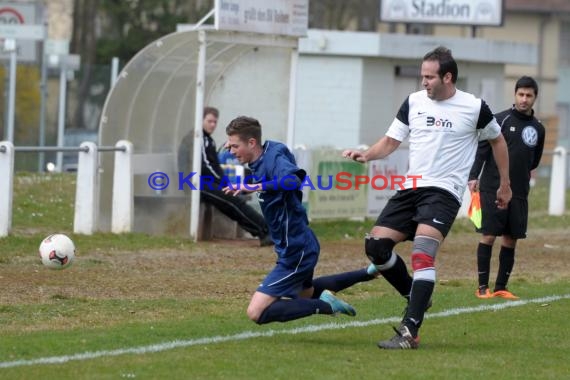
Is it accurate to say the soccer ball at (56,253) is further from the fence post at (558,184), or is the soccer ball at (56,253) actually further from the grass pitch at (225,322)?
the fence post at (558,184)

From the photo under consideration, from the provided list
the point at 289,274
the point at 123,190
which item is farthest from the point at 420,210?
the point at 123,190

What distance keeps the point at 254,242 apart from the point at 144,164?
1.73 m

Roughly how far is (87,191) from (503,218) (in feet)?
21.7

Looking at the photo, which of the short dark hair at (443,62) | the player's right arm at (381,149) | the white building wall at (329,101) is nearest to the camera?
the short dark hair at (443,62)

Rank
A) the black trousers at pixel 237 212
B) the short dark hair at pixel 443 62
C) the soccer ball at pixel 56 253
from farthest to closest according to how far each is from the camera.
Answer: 1. the black trousers at pixel 237 212
2. the soccer ball at pixel 56 253
3. the short dark hair at pixel 443 62

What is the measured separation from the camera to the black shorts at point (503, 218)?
11641mm

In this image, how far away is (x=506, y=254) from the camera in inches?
467

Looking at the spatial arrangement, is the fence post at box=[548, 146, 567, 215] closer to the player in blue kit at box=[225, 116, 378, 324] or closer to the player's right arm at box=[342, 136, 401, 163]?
the player's right arm at box=[342, 136, 401, 163]

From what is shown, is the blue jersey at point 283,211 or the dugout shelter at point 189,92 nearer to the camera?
the blue jersey at point 283,211

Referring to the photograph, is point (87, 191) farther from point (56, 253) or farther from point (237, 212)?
point (56, 253)

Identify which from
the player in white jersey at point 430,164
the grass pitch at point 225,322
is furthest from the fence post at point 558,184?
the player in white jersey at point 430,164

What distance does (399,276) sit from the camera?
368 inches

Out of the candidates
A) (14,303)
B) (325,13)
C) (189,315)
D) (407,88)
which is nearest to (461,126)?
(189,315)

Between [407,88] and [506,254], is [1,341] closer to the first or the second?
[506,254]
